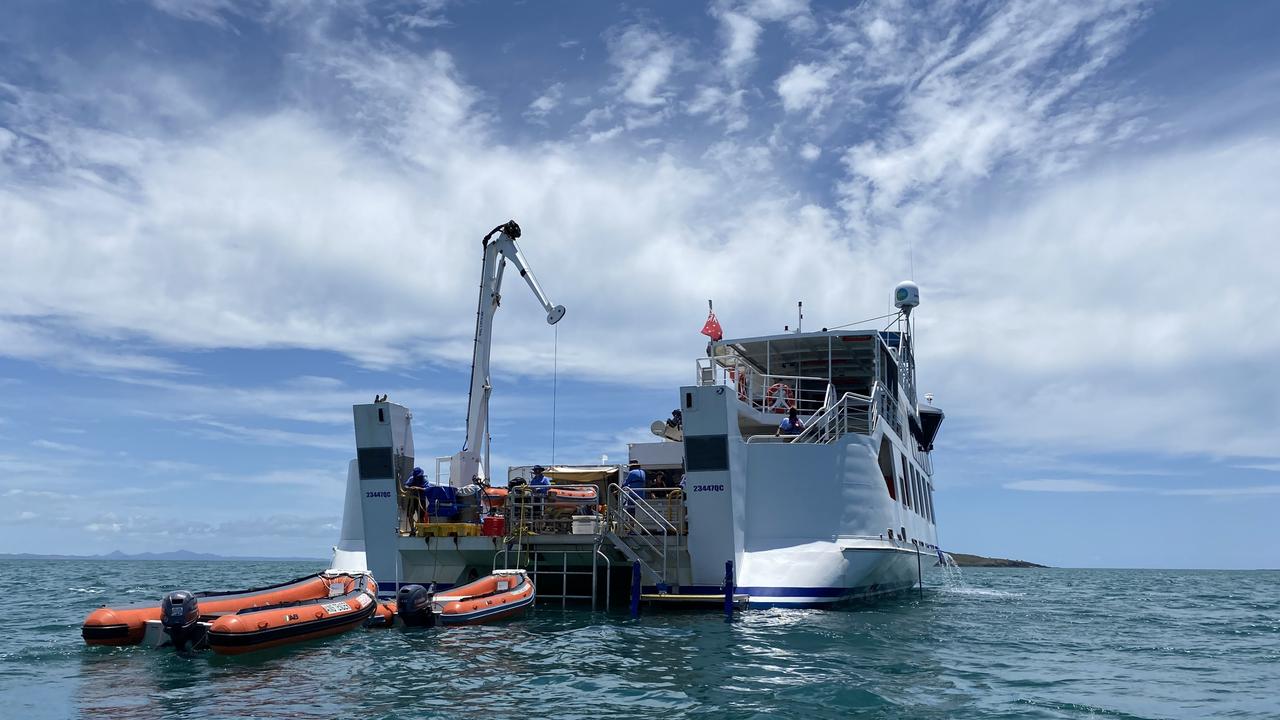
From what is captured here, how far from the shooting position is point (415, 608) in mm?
15648

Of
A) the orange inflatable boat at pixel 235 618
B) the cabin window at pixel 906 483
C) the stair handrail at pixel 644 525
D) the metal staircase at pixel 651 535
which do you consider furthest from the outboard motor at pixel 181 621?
the cabin window at pixel 906 483

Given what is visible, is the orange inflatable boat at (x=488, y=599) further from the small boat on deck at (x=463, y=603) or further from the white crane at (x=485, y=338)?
the white crane at (x=485, y=338)

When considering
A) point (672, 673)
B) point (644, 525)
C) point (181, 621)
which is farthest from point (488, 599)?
point (672, 673)

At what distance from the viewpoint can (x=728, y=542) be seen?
17.6 metres

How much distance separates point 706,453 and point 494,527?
4.85 meters

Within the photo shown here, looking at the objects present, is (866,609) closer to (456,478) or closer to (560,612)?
(560,612)

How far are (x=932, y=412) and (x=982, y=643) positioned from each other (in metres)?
18.1

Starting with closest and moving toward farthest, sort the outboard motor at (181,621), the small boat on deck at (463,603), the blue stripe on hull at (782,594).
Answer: the outboard motor at (181,621)
the small boat on deck at (463,603)
the blue stripe on hull at (782,594)

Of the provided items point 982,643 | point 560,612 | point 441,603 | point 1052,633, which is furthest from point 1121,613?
point 441,603

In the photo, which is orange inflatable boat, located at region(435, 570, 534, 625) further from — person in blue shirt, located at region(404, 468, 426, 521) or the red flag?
the red flag

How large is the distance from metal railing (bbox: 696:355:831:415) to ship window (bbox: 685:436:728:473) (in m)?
2.10

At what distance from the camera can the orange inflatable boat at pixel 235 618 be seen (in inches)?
515

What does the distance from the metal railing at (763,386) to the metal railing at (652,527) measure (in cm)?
277

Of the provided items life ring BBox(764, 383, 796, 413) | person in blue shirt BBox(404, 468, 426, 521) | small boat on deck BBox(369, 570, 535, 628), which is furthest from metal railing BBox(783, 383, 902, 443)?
person in blue shirt BBox(404, 468, 426, 521)
